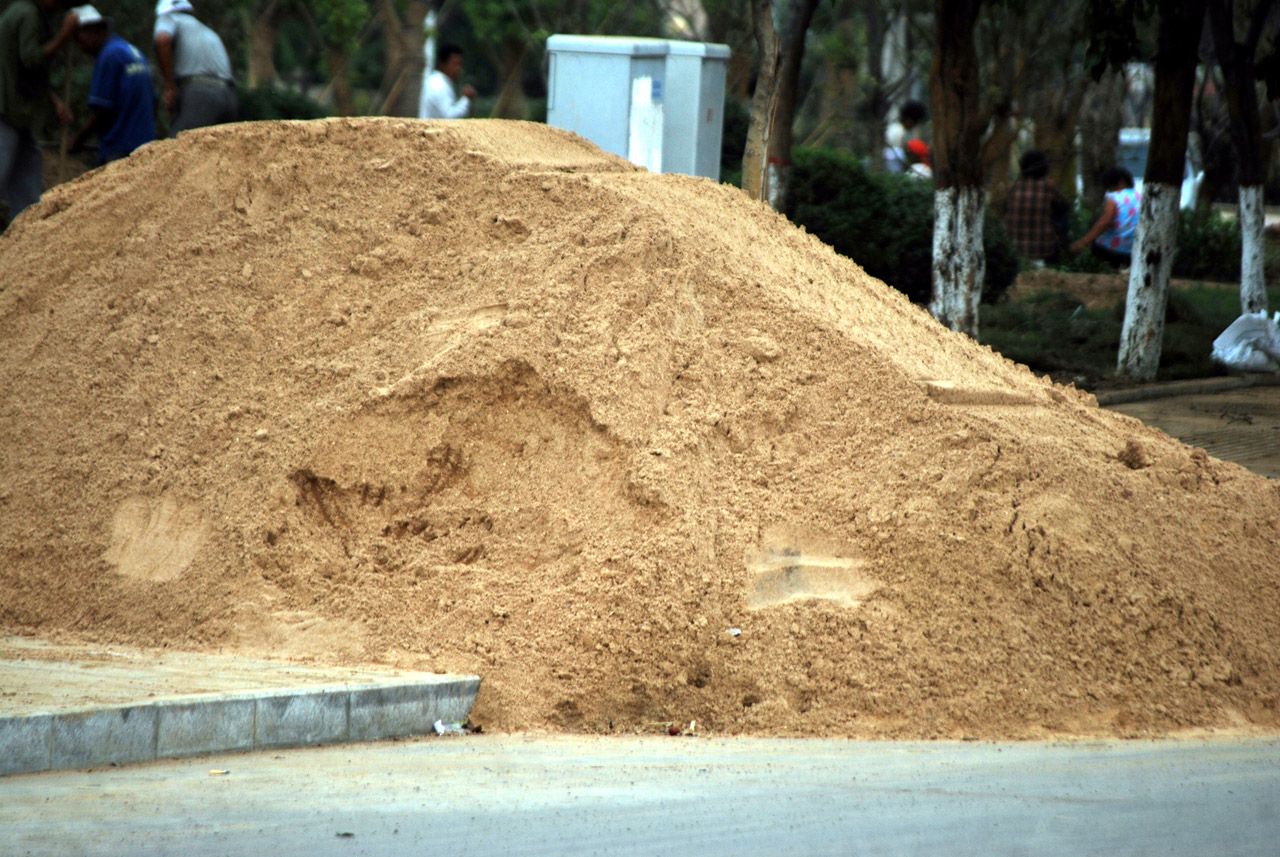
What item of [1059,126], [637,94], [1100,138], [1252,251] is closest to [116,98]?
[637,94]

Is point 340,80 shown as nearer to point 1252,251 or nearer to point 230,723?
point 1252,251

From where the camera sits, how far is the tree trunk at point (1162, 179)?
368 inches

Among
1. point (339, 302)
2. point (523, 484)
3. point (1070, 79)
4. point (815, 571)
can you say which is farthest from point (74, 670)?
point (1070, 79)

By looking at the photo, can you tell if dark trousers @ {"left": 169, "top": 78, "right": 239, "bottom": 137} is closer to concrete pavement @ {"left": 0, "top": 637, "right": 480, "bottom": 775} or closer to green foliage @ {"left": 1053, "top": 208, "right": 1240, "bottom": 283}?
concrete pavement @ {"left": 0, "top": 637, "right": 480, "bottom": 775}

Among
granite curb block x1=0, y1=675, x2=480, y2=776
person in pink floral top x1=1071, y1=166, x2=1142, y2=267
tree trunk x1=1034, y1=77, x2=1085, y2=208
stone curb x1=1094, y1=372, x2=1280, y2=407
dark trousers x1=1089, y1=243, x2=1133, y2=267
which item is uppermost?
tree trunk x1=1034, y1=77, x2=1085, y2=208

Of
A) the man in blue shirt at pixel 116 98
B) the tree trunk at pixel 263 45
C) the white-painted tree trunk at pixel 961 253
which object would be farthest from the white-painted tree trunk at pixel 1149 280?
the tree trunk at pixel 263 45

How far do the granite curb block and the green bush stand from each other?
8.73 m

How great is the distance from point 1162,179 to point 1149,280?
0.76 meters

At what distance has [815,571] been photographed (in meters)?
4.20

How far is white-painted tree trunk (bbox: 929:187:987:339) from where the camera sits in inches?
359

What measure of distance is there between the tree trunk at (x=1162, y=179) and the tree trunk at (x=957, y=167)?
130 centimetres

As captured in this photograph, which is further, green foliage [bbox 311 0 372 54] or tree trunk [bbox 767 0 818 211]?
green foliage [bbox 311 0 372 54]

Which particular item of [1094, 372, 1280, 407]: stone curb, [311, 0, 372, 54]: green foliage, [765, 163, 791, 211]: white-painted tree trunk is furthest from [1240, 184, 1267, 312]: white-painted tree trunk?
[311, 0, 372, 54]: green foliage

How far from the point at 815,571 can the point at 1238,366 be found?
24.4 feet
